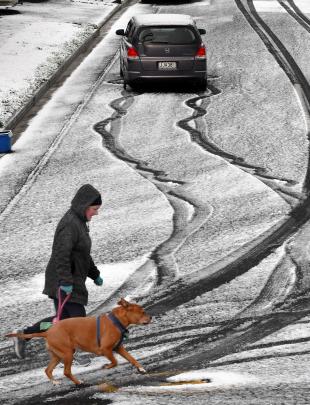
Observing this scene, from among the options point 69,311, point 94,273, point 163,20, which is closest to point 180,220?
point 94,273

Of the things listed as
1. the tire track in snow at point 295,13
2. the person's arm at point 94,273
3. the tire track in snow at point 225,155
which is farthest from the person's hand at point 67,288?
the tire track in snow at point 295,13

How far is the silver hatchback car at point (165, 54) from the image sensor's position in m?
21.6

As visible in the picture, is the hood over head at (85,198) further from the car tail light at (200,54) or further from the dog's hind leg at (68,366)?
the car tail light at (200,54)

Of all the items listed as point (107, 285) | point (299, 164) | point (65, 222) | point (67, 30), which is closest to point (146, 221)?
point (107, 285)

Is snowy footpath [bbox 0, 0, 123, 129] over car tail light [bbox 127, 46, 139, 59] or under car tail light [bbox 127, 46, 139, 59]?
under

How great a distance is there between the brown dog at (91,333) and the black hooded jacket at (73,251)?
0.48m

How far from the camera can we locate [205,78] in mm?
21734

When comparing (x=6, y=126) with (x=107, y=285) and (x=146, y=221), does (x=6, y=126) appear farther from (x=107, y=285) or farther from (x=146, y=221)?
(x=107, y=285)

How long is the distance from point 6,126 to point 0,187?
4023mm

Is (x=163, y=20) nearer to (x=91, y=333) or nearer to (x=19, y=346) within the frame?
(x=19, y=346)

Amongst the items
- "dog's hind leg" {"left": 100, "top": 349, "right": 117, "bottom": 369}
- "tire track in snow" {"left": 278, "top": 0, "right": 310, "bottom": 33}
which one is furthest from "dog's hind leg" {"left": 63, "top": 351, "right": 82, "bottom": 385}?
"tire track in snow" {"left": 278, "top": 0, "right": 310, "bottom": 33}

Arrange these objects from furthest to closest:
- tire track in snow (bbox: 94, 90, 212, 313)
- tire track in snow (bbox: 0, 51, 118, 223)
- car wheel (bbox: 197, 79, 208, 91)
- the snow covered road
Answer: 1. car wheel (bbox: 197, 79, 208, 91)
2. tire track in snow (bbox: 0, 51, 118, 223)
3. tire track in snow (bbox: 94, 90, 212, 313)
4. the snow covered road

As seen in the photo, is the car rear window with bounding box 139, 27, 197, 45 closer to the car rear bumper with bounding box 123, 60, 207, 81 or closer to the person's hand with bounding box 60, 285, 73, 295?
the car rear bumper with bounding box 123, 60, 207, 81

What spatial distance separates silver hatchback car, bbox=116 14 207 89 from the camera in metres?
21.6
